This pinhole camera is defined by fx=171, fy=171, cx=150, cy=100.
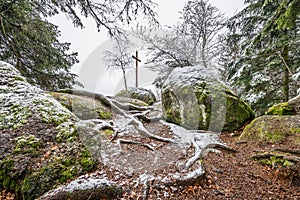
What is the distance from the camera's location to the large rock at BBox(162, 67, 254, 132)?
396 cm

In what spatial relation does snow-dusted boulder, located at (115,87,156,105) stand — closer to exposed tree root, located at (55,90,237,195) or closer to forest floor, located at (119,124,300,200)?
exposed tree root, located at (55,90,237,195)

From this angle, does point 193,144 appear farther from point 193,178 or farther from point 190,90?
point 190,90

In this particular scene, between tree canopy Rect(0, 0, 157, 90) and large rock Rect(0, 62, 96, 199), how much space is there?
241 centimetres

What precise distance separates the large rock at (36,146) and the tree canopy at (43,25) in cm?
241

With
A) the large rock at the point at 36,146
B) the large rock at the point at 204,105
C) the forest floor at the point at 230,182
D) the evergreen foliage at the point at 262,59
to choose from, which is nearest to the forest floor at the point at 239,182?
the forest floor at the point at 230,182

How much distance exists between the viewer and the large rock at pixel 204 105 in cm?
396

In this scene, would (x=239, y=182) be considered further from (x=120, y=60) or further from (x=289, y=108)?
(x=120, y=60)

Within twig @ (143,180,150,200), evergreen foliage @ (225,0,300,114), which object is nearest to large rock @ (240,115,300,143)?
evergreen foliage @ (225,0,300,114)

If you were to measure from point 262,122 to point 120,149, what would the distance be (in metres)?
2.67

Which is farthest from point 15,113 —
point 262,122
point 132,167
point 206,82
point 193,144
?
point 262,122

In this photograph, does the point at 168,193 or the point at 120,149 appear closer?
the point at 168,193

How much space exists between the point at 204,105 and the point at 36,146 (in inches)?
130

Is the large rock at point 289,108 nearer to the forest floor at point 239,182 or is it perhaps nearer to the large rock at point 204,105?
the large rock at point 204,105

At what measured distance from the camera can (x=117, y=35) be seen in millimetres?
4719
